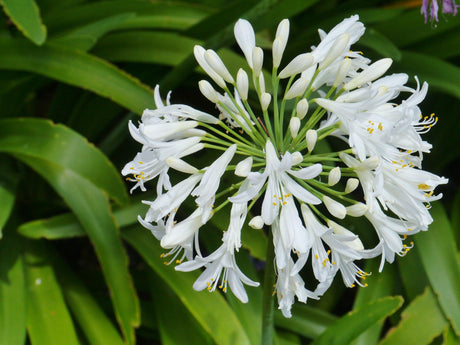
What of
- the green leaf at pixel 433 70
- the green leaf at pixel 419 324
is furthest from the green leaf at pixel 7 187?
the green leaf at pixel 433 70

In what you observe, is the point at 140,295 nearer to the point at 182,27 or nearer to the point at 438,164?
the point at 182,27

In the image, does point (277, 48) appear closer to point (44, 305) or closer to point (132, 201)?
point (132, 201)

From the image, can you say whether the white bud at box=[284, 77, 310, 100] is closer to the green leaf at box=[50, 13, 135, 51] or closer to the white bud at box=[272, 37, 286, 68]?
the white bud at box=[272, 37, 286, 68]

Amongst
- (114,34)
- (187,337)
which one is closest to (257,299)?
(187,337)

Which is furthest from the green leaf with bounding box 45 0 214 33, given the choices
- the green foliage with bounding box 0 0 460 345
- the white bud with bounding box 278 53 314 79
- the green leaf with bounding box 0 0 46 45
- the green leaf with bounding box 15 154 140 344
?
the white bud with bounding box 278 53 314 79

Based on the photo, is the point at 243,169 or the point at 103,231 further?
the point at 103,231

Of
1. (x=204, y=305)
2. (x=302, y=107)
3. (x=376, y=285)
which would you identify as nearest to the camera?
(x=302, y=107)

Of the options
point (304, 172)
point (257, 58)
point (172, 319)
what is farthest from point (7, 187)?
point (304, 172)
